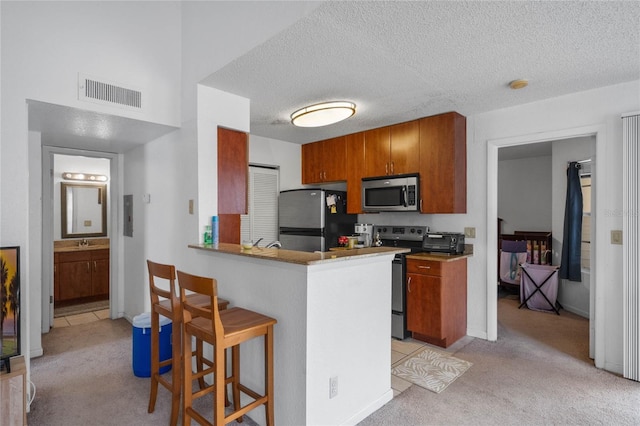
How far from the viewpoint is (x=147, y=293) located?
143 inches

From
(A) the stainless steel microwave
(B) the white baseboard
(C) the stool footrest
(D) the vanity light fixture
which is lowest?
(B) the white baseboard

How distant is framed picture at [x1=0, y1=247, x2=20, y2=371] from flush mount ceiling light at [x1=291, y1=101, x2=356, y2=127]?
2323mm

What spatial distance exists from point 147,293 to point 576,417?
3.79 m

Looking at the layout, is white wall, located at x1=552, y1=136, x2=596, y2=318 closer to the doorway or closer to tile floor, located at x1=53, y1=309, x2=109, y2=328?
the doorway

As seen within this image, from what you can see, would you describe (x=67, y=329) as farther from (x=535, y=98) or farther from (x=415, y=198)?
(x=535, y=98)

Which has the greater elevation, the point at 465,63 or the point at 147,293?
the point at 465,63

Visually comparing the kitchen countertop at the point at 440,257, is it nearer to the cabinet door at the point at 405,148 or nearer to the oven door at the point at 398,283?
the oven door at the point at 398,283

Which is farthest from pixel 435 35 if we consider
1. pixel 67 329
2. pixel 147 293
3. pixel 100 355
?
pixel 67 329

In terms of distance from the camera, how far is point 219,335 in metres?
1.70

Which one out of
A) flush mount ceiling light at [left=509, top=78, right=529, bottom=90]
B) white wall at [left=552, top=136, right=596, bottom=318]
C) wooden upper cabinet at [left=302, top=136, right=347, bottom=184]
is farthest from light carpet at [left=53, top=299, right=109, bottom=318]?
white wall at [left=552, top=136, right=596, bottom=318]

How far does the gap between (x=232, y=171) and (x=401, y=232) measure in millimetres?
2223

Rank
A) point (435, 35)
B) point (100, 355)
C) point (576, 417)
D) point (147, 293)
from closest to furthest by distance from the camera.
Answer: point (435, 35)
point (576, 417)
point (100, 355)
point (147, 293)

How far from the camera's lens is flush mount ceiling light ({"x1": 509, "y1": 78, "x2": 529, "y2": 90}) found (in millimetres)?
2711

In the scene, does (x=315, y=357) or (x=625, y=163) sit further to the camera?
(x=625, y=163)
